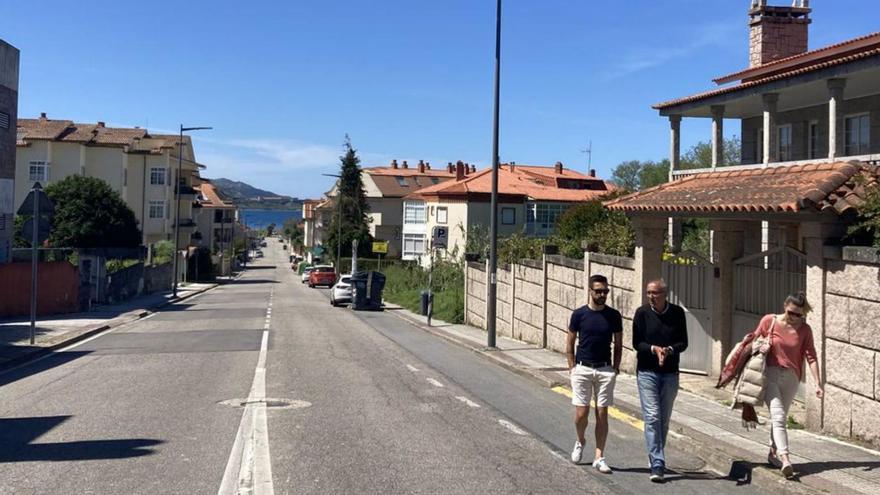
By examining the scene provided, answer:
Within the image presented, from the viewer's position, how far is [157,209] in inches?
2793

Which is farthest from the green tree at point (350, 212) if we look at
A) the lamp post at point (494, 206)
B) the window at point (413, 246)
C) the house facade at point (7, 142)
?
the lamp post at point (494, 206)

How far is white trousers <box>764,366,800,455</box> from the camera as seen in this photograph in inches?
304

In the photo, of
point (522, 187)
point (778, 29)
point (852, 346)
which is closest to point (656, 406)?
point (852, 346)

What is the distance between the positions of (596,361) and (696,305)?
678 cm

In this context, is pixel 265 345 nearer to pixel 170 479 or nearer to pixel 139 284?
pixel 170 479

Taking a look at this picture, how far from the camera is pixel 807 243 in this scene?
10188 mm

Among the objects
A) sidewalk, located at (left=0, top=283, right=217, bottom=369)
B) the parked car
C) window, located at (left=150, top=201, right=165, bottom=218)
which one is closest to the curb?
sidewalk, located at (left=0, top=283, right=217, bottom=369)

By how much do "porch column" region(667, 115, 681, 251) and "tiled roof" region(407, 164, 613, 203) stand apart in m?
35.9

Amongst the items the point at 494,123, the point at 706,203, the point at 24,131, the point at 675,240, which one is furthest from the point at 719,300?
the point at 24,131

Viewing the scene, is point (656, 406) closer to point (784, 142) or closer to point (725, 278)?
point (725, 278)

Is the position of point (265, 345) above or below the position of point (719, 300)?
below

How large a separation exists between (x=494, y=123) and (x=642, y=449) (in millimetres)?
12240

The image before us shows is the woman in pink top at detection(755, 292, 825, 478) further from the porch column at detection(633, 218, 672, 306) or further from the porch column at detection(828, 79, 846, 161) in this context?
the porch column at detection(828, 79, 846, 161)

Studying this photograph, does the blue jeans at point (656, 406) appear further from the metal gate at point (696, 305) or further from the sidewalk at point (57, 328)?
the sidewalk at point (57, 328)
